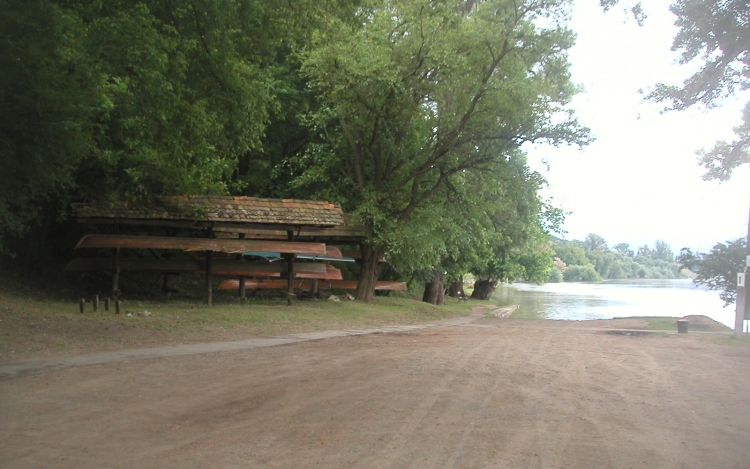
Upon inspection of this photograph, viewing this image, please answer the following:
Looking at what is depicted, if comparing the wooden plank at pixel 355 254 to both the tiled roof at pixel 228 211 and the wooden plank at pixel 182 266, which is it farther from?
the tiled roof at pixel 228 211

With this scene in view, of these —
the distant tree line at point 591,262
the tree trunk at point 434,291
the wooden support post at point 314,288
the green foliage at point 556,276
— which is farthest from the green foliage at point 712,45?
the green foliage at point 556,276

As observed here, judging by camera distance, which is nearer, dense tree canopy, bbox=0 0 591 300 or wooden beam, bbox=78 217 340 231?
dense tree canopy, bbox=0 0 591 300

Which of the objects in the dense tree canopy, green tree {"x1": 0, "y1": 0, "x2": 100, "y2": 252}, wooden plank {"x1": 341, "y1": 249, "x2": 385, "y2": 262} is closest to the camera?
green tree {"x1": 0, "y1": 0, "x2": 100, "y2": 252}

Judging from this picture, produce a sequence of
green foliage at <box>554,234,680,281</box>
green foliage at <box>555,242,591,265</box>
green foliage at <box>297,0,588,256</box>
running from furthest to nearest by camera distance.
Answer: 1. green foliage at <box>555,242,591,265</box>
2. green foliage at <box>554,234,680,281</box>
3. green foliage at <box>297,0,588,256</box>

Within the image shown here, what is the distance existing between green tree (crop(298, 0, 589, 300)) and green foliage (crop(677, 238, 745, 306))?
6741 millimetres

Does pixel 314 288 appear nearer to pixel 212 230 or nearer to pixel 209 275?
pixel 212 230

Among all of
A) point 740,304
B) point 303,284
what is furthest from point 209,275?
point 740,304

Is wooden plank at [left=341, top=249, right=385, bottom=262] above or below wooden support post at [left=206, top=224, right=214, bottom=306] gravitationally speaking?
above

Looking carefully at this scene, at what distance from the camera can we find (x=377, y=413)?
7641 millimetres

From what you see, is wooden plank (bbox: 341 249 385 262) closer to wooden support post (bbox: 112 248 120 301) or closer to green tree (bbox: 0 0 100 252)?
wooden support post (bbox: 112 248 120 301)

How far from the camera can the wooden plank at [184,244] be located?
1880 centimetres

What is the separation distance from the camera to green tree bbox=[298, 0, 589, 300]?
68.8ft

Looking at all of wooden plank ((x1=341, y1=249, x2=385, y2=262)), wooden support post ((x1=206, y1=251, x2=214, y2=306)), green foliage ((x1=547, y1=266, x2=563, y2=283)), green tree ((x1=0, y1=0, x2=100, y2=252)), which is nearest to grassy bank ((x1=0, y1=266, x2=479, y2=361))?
wooden support post ((x1=206, y1=251, x2=214, y2=306))

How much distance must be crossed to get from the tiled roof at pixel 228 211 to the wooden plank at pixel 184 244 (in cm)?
68
